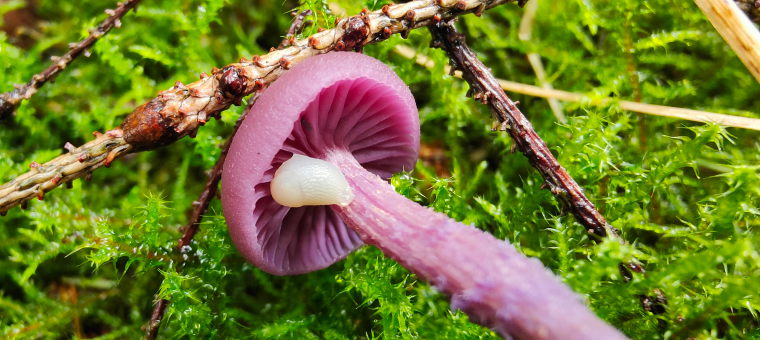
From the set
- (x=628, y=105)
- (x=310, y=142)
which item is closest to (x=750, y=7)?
(x=628, y=105)

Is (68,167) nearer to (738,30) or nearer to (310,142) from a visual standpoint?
(310,142)

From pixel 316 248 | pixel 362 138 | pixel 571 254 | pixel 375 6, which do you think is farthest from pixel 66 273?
pixel 571 254

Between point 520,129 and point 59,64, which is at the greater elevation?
point 59,64

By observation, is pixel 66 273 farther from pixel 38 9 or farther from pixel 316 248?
pixel 38 9

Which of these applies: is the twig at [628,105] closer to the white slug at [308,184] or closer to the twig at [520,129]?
the twig at [520,129]

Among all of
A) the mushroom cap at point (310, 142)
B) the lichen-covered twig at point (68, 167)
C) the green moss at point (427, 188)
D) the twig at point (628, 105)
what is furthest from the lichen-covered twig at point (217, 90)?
the twig at point (628, 105)

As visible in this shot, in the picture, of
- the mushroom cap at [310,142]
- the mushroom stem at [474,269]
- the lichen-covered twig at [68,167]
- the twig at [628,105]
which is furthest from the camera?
the twig at [628,105]
